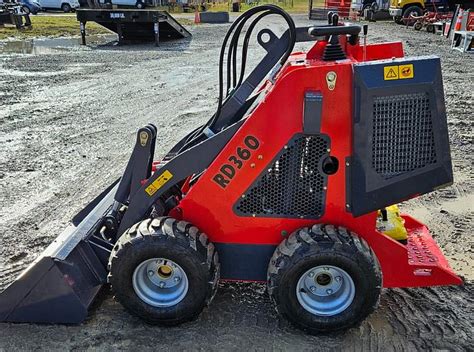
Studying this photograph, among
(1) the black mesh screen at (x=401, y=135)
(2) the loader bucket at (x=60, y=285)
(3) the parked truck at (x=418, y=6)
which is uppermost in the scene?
(1) the black mesh screen at (x=401, y=135)

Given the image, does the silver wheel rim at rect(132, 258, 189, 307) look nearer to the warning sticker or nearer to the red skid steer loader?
the red skid steer loader

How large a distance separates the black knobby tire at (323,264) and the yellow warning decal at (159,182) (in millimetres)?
806

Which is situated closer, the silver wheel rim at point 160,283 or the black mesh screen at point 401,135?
the black mesh screen at point 401,135

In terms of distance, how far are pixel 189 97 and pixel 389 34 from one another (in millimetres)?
12741

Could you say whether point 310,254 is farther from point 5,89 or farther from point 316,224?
point 5,89

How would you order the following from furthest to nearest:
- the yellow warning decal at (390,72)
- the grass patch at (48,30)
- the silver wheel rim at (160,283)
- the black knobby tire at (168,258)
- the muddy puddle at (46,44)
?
the grass patch at (48,30)
the muddy puddle at (46,44)
the silver wheel rim at (160,283)
the black knobby tire at (168,258)
the yellow warning decal at (390,72)

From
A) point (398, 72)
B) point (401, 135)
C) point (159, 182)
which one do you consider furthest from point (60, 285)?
point (398, 72)

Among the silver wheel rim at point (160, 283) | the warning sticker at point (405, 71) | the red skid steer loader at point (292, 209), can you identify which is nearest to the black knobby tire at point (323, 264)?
the red skid steer loader at point (292, 209)

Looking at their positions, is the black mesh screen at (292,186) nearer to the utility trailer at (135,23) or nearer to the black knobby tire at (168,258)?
the black knobby tire at (168,258)

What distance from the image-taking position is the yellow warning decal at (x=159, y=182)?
3279mm

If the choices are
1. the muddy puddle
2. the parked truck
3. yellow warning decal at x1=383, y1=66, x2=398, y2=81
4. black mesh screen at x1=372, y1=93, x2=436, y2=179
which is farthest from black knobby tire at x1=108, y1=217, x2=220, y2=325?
the parked truck

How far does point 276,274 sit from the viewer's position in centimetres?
301

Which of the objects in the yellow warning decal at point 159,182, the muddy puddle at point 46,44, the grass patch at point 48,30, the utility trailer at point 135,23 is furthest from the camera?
the grass patch at point 48,30

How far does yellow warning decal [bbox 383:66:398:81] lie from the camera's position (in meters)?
2.88
